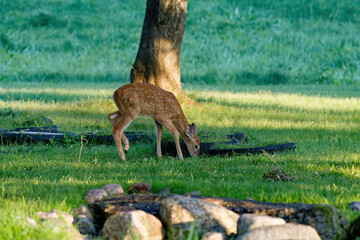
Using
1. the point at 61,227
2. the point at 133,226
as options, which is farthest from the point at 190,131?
the point at 61,227

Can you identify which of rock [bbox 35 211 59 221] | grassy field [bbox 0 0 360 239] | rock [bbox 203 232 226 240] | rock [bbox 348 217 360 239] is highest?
rock [bbox 348 217 360 239]

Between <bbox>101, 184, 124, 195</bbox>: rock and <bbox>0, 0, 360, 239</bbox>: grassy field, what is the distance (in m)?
0.30

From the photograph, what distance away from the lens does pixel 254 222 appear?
507 centimetres

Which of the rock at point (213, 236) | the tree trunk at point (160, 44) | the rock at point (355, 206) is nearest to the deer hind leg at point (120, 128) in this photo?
the rock at point (213, 236)

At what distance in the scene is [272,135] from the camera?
36.2 feet

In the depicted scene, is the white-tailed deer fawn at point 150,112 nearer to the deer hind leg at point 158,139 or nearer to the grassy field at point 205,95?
the deer hind leg at point 158,139

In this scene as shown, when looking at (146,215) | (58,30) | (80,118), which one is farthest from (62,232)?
(58,30)

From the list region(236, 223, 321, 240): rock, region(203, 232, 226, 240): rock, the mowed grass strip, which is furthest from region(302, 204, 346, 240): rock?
region(203, 232, 226, 240): rock

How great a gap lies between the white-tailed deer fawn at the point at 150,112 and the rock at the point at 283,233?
4.09 meters

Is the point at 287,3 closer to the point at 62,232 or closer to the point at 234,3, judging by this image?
the point at 234,3

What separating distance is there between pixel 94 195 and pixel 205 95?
10.0m

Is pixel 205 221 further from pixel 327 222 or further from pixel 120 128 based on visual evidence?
pixel 120 128

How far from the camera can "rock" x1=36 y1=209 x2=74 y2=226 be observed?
17.4 ft

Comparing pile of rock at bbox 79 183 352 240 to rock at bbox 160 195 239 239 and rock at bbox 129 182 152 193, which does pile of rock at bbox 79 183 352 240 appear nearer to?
rock at bbox 160 195 239 239
